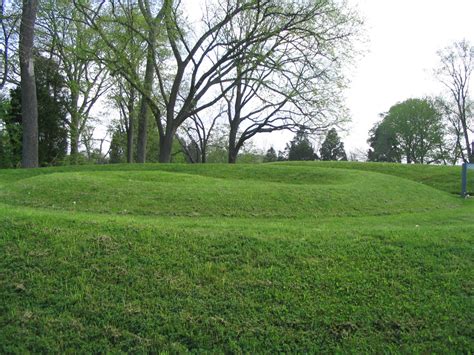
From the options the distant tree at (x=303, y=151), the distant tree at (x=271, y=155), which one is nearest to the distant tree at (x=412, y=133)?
the distant tree at (x=303, y=151)

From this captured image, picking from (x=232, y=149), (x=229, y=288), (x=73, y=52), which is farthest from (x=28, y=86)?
(x=229, y=288)

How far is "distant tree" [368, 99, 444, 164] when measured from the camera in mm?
48312

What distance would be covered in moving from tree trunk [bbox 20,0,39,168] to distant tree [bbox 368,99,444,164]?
48.9 metres

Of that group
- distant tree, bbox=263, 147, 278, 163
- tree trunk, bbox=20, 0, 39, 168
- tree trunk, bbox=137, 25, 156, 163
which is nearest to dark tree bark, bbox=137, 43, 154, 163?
A: tree trunk, bbox=137, 25, 156, 163

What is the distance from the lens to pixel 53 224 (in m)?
5.02

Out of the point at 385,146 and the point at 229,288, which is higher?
the point at 385,146

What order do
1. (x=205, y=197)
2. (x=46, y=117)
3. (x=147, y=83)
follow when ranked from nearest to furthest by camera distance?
(x=205, y=197)
(x=147, y=83)
(x=46, y=117)

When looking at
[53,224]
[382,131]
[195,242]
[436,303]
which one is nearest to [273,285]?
[195,242]

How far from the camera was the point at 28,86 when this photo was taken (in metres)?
15.4

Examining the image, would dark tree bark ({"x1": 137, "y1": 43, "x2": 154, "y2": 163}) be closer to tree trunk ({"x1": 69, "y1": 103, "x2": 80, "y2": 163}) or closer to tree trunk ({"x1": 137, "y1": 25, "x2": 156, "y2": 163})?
tree trunk ({"x1": 137, "y1": 25, "x2": 156, "y2": 163})

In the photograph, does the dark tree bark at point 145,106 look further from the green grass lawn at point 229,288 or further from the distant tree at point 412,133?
the distant tree at point 412,133

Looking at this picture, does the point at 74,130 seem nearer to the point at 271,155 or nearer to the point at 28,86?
the point at 28,86

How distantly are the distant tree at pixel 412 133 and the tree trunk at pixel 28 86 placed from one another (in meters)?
48.9

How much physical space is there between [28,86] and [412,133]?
49.3 metres
